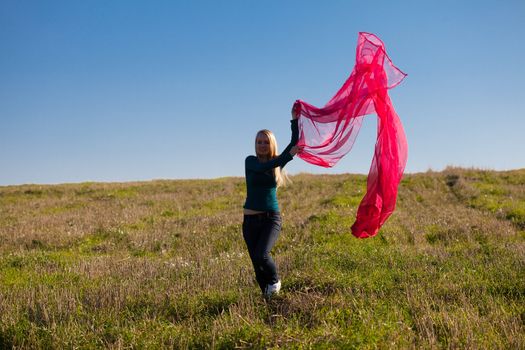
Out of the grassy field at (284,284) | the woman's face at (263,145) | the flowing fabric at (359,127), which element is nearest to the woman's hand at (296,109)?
the flowing fabric at (359,127)

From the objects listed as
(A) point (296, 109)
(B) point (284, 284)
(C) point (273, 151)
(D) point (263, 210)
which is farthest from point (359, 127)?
(B) point (284, 284)

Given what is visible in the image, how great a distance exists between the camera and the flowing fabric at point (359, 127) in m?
6.56

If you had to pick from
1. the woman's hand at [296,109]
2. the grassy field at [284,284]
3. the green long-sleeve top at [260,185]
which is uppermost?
the woman's hand at [296,109]

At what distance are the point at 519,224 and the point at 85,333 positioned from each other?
11726 mm

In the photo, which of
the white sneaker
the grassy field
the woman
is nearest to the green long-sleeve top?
the woman

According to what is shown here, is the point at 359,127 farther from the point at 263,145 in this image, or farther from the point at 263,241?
the point at 263,241

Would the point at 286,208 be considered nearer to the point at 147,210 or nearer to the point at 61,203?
the point at 147,210

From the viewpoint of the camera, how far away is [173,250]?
35.7 ft

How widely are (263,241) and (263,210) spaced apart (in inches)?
16.6

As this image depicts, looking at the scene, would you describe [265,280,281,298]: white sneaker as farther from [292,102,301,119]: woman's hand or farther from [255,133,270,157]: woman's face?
[292,102,301,119]: woman's hand

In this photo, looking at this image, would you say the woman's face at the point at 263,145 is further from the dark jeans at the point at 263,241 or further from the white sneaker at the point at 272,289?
the white sneaker at the point at 272,289

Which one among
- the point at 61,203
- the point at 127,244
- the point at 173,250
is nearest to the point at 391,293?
the point at 173,250

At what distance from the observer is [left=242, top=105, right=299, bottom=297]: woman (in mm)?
6184

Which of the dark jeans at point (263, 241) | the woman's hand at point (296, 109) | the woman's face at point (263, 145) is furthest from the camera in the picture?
the woman's hand at point (296, 109)
